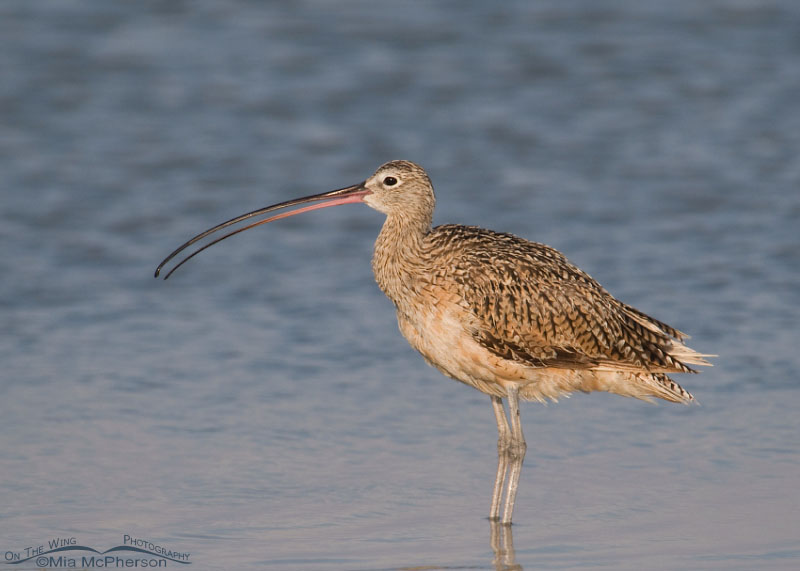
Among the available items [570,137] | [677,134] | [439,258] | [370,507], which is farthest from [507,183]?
[370,507]

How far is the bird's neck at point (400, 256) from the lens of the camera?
6.53m

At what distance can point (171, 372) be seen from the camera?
311 inches

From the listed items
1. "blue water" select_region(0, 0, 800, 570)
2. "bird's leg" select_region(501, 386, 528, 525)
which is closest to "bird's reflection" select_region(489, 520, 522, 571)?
"blue water" select_region(0, 0, 800, 570)

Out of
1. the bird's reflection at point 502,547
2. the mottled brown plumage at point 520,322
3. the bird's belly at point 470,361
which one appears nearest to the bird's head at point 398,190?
the mottled brown plumage at point 520,322

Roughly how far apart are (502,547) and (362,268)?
14.4ft

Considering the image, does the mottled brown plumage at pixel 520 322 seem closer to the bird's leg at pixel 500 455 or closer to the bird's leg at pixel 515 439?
the bird's leg at pixel 515 439

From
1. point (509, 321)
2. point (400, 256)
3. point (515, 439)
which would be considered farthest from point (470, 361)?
point (400, 256)

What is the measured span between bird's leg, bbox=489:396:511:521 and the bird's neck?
0.75 meters

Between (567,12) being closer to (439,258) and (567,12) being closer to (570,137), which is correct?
(570,137)

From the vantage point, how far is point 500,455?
21.5 ft

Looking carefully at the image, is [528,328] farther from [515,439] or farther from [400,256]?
[400,256]

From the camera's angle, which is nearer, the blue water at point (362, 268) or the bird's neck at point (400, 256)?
the blue water at point (362, 268)

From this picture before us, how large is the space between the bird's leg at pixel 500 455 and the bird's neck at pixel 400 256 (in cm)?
75

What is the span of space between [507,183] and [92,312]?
3.96 metres
